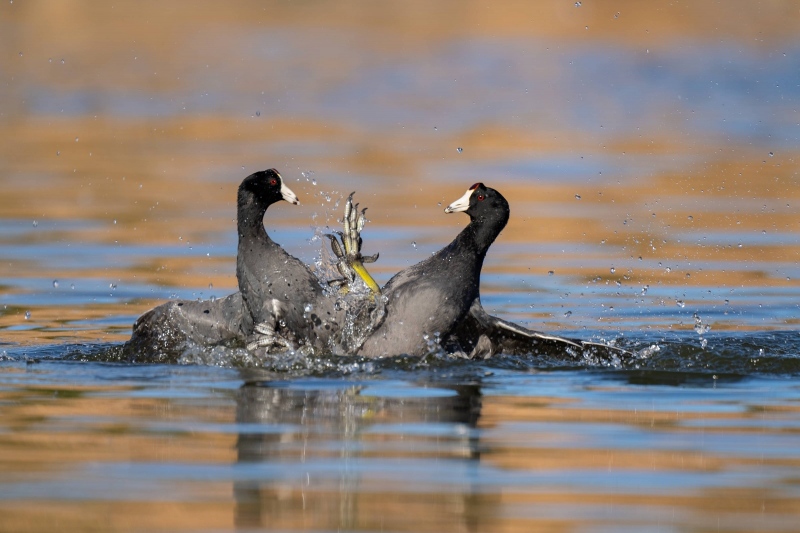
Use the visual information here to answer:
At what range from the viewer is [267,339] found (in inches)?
311

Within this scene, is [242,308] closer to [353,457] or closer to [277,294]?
[277,294]

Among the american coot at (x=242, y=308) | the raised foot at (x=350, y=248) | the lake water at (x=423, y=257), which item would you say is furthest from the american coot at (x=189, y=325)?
the raised foot at (x=350, y=248)

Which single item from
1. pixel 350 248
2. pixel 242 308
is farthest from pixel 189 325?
pixel 350 248

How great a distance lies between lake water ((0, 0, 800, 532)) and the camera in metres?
5.18

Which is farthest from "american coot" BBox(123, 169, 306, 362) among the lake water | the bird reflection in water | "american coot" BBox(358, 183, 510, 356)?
the bird reflection in water

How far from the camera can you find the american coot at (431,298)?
26.2 feet

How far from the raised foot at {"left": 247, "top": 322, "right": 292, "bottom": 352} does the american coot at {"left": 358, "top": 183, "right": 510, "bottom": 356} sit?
1.54 feet

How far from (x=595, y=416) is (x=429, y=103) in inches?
686

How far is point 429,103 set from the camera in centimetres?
2353

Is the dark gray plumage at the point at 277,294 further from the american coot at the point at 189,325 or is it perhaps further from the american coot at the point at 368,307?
the american coot at the point at 189,325

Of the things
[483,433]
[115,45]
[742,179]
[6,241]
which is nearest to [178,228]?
[6,241]

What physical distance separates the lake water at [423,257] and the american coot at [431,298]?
8.1 inches

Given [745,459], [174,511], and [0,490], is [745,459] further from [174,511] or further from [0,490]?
[0,490]

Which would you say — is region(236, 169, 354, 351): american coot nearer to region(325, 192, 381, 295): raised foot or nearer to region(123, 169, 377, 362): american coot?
region(123, 169, 377, 362): american coot
